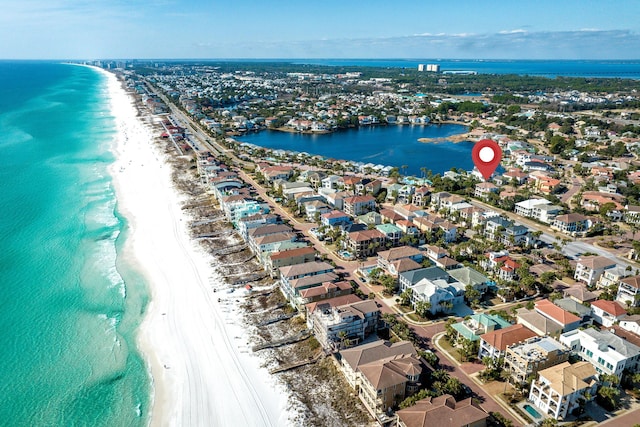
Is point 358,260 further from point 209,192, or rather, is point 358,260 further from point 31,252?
point 31,252

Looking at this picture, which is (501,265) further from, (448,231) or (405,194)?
(405,194)

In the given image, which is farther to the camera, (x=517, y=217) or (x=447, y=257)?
(x=517, y=217)

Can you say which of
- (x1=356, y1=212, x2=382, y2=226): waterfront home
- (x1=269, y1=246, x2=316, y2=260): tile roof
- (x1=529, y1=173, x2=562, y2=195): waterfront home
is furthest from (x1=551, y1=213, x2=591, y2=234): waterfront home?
(x1=269, y1=246, x2=316, y2=260): tile roof

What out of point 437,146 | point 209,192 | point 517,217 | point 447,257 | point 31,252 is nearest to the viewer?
point 447,257

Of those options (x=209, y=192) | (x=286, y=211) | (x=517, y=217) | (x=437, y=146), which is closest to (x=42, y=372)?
(x=286, y=211)

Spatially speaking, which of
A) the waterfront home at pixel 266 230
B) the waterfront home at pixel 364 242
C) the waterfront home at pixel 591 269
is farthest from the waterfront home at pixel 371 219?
the waterfront home at pixel 591 269

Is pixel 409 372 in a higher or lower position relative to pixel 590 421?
higher
